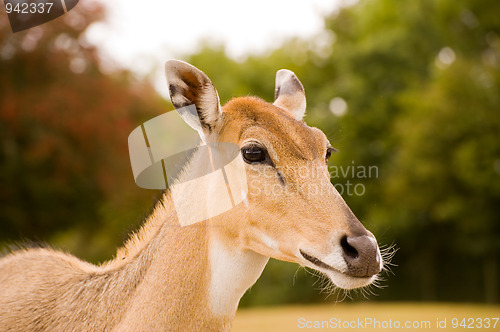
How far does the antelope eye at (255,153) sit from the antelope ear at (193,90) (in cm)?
49

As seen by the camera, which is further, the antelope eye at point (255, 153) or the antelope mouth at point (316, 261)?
the antelope eye at point (255, 153)

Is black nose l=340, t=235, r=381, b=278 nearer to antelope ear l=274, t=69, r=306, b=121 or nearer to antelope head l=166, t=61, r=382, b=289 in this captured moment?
antelope head l=166, t=61, r=382, b=289

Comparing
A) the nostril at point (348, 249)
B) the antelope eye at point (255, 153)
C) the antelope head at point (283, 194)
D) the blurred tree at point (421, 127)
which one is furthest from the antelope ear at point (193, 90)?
the blurred tree at point (421, 127)

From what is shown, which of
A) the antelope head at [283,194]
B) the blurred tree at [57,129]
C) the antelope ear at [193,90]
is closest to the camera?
the antelope head at [283,194]

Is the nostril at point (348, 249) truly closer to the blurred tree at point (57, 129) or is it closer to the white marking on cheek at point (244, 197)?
the white marking on cheek at point (244, 197)

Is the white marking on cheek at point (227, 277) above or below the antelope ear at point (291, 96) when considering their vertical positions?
below

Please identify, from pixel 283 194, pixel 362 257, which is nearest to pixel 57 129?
pixel 283 194

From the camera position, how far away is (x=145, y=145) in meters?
5.62

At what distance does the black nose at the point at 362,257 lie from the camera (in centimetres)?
376

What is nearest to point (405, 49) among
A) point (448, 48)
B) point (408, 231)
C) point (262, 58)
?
point (448, 48)

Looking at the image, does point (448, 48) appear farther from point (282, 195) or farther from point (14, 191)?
point (282, 195)

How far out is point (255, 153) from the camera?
439 cm

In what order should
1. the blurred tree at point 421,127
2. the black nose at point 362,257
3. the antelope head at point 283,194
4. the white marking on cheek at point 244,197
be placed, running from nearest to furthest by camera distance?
1. the black nose at point 362,257
2. the antelope head at point 283,194
3. the white marking on cheek at point 244,197
4. the blurred tree at point 421,127

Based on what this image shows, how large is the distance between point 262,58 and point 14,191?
2781 centimetres
